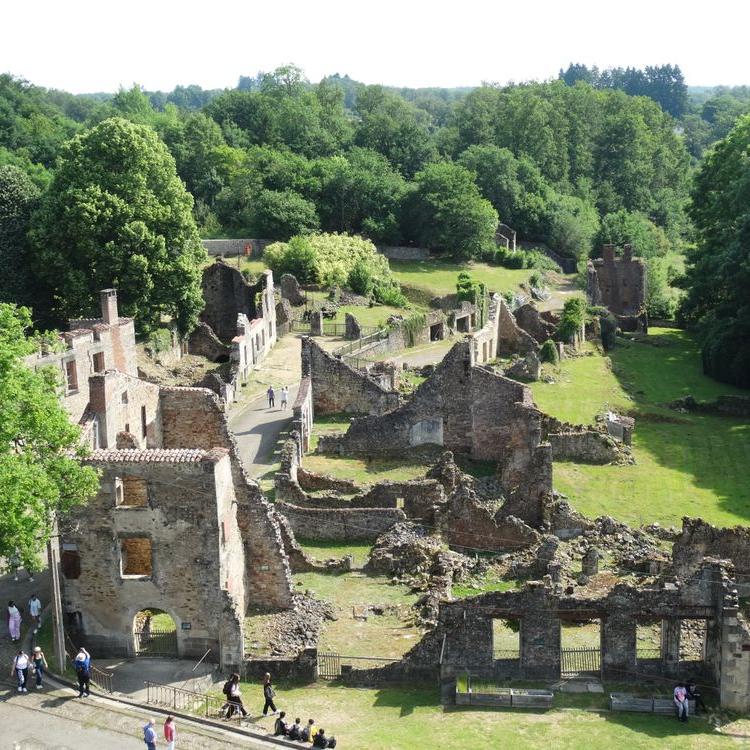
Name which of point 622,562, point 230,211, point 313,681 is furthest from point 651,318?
point 313,681

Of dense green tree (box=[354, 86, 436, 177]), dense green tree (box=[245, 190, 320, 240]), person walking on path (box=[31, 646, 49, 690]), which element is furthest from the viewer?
dense green tree (box=[354, 86, 436, 177])

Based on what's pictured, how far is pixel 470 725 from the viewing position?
85.4 feet

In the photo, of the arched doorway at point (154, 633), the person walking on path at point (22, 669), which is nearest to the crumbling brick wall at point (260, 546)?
the arched doorway at point (154, 633)

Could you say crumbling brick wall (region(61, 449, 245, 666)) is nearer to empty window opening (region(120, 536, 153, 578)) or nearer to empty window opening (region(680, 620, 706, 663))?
empty window opening (region(120, 536, 153, 578))

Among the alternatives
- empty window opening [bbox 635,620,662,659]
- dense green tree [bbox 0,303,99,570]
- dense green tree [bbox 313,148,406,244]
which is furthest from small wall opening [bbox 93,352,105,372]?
dense green tree [bbox 313,148,406,244]

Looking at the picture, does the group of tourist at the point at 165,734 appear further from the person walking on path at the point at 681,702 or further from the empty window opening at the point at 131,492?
the person walking on path at the point at 681,702

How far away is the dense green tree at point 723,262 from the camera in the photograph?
2446 inches

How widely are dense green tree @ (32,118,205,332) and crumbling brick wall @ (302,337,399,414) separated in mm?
11995

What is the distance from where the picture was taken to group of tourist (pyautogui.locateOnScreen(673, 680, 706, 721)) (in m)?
26.7

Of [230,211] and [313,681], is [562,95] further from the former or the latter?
[313,681]

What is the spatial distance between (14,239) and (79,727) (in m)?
39.1

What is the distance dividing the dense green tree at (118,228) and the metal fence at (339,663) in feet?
109

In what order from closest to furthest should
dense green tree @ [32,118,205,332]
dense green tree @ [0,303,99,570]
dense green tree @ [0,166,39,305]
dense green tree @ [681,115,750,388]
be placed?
dense green tree @ [0,303,99,570] < dense green tree @ [32,118,205,332] < dense green tree @ [0,166,39,305] < dense green tree @ [681,115,750,388]

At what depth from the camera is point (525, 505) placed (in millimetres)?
38531
